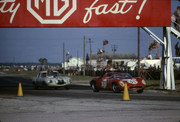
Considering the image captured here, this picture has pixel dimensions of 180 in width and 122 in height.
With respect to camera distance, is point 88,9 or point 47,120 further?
point 88,9

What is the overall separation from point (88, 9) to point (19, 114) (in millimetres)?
9802

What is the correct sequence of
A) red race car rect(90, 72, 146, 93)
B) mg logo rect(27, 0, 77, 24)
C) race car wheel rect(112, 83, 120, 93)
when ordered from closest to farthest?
mg logo rect(27, 0, 77, 24) → red race car rect(90, 72, 146, 93) → race car wheel rect(112, 83, 120, 93)

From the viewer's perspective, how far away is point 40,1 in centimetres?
1989

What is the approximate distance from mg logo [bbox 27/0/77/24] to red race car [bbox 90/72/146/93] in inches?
205

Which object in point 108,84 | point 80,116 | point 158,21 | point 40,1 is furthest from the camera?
point 108,84

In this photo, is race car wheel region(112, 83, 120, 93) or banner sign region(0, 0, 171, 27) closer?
banner sign region(0, 0, 171, 27)

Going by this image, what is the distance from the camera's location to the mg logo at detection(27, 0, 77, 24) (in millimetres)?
19828

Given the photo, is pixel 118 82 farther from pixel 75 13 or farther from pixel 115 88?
pixel 75 13

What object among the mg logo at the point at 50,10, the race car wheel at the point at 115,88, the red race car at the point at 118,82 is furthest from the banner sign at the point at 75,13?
the race car wheel at the point at 115,88

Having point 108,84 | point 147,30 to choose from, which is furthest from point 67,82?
point 147,30

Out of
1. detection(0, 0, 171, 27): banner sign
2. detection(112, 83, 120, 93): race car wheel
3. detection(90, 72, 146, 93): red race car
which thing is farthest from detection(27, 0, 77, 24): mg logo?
detection(112, 83, 120, 93): race car wheel

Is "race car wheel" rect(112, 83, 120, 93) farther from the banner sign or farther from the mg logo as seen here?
the mg logo

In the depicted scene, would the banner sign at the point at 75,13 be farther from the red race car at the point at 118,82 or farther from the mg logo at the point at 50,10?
the red race car at the point at 118,82

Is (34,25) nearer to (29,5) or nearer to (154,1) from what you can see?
(29,5)
